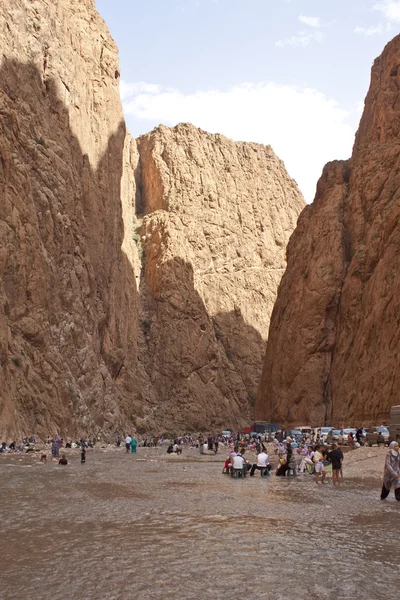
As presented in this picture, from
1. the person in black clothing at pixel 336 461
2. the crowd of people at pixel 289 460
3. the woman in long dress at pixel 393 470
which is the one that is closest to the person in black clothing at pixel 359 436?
the crowd of people at pixel 289 460

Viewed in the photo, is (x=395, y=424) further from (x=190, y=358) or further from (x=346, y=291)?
(x=190, y=358)

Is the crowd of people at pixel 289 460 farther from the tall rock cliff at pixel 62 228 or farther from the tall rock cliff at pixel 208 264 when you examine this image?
the tall rock cliff at pixel 208 264

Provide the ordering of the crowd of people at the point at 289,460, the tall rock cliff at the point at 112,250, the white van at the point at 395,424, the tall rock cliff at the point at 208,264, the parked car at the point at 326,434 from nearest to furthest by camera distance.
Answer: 1. the crowd of people at the point at 289,460
2. the white van at the point at 395,424
3. the parked car at the point at 326,434
4. the tall rock cliff at the point at 112,250
5. the tall rock cliff at the point at 208,264

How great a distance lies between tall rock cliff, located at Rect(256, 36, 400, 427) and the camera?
49.3m

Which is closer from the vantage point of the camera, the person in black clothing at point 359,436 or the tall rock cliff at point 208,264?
the person in black clothing at point 359,436

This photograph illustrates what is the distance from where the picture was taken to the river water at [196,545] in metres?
6.73

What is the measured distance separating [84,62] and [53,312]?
2940 centimetres

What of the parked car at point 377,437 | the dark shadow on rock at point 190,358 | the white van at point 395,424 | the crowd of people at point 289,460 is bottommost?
the crowd of people at point 289,460

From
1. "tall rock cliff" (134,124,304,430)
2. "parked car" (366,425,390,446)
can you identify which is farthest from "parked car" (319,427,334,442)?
"tall rock cliff" (134,124,304,430)

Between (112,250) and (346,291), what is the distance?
24.4m

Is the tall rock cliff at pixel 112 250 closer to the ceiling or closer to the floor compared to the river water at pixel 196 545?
closer to the ceiling

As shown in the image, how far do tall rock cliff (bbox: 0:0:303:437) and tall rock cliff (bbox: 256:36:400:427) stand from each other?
54.0ft

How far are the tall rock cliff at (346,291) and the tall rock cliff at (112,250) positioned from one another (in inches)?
648

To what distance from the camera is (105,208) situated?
65.8 metres
